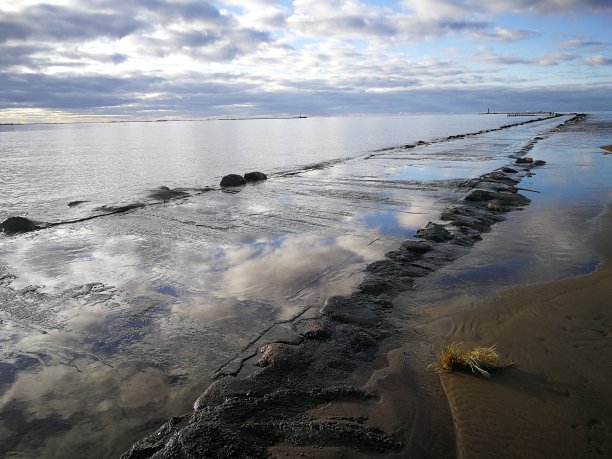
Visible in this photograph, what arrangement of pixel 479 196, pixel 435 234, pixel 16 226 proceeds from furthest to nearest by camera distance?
pixel 479 196, pixel 16 226, pixel 435 234

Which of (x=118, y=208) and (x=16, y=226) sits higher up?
(x=16, y=226)

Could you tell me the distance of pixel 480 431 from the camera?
462 centimetres

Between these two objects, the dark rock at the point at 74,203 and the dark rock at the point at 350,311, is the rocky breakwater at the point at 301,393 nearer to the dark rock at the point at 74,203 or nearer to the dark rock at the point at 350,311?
the dark rock at the point at 350,311

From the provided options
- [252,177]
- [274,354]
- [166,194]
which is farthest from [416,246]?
[252,177]

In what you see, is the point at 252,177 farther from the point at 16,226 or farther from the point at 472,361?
the point at 472,361

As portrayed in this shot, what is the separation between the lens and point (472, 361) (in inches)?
223

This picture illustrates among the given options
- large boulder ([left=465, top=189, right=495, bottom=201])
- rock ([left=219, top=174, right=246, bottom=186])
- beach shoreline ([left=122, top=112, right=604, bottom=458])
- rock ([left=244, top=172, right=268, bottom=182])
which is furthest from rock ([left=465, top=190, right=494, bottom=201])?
rock ([left=244, top=172, right=268, bottom=182])

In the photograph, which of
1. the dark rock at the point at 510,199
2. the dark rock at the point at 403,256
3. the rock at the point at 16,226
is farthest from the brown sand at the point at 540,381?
the rock at the point at 16,226

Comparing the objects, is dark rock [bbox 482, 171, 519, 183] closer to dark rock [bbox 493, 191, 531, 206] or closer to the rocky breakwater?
dark rock [bbox 493, 191, 531, 206]

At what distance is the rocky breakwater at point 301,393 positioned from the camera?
4.42 metres

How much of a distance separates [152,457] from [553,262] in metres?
9.56

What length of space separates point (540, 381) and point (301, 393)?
3.21 metres

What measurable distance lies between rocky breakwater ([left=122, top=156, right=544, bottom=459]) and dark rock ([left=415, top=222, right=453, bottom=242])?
2843 mm

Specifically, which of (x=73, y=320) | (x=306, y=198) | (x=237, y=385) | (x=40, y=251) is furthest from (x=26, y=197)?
(x=237, y=385)
